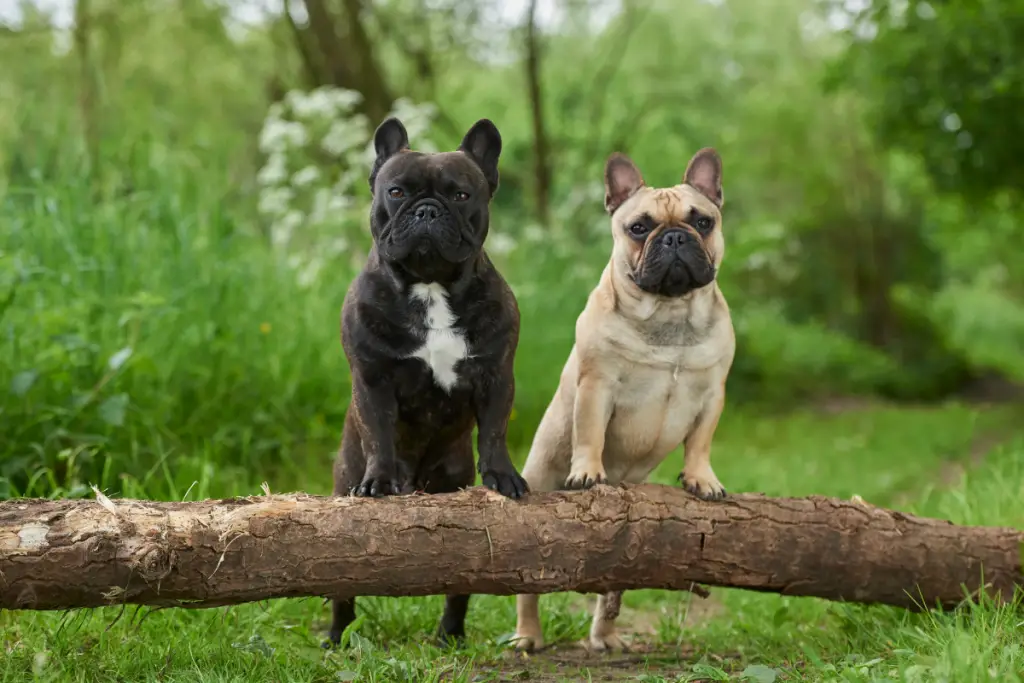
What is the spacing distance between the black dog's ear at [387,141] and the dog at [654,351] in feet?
3.00

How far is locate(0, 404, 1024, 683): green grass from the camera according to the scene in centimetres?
316

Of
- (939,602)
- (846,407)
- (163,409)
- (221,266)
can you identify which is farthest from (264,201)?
(846,407)

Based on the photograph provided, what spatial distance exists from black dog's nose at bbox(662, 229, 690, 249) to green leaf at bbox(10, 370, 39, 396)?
8.82ft

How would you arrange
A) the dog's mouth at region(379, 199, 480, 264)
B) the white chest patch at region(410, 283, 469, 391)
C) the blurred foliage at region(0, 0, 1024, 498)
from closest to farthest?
1. the dog's mouth at region(379, 199, 480, 264)
2. the white chest patch at region(410, 283, 469, 391)
3. the blurred foliage at region(0, 0, 1024, 498)

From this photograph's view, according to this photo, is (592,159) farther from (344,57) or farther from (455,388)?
(455,388)

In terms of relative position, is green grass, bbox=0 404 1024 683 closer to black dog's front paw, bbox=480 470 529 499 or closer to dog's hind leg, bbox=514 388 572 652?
dog's hind leg, bbox=514 388 572 652

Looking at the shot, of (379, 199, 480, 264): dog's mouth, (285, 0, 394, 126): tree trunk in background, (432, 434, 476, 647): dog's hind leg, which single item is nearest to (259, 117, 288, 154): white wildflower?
(285, 0, 394, 126): tree trunk in background

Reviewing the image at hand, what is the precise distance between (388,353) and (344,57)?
26.5 ft

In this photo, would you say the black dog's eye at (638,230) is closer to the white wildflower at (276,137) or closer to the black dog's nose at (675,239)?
the black dog's nose at (675,239)

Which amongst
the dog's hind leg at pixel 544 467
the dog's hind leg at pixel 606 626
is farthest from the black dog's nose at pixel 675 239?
the dog's hind leg at pixel 606 626

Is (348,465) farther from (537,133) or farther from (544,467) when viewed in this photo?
(537,133)

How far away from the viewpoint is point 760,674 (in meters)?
3.20

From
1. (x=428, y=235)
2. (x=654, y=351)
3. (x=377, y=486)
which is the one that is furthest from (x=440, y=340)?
(x=654, y=351)

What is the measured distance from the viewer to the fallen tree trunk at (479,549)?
3047mm
